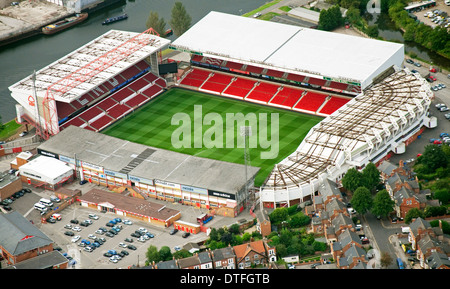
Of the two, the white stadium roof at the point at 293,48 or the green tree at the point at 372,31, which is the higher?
the white stadium roof at the point at 293,48

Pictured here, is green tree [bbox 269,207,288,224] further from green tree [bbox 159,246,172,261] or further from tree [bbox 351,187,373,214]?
green tree [bbox 159,246,172,261]

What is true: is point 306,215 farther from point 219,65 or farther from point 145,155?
point 219,65

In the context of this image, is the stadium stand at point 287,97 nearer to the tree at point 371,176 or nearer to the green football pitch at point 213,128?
the green football pitch at point 213,128

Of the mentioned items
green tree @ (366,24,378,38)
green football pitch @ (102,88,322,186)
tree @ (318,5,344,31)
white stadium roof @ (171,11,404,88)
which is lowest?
green football pitch @ (102,88,322,186)

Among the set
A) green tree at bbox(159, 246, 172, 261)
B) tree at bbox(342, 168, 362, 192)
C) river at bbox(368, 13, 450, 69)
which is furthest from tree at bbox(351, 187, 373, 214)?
river at bbox(368, 13, 450, 69)

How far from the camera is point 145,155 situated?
114 m

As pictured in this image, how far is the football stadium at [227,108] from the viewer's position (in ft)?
354

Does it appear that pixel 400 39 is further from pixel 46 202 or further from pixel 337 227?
pixel 46 202

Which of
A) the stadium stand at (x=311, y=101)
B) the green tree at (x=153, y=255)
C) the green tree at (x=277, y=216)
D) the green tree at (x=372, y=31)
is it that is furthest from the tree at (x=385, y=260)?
the green tree at (x=372, y=31)

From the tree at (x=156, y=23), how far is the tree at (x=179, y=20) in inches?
91.1

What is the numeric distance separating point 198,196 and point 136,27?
78.3 meters

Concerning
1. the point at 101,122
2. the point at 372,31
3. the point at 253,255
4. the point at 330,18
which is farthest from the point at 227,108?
the point at 253,255

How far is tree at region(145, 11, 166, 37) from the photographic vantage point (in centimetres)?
15812

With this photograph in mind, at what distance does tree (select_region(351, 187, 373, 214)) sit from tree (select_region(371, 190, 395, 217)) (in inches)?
36.6
